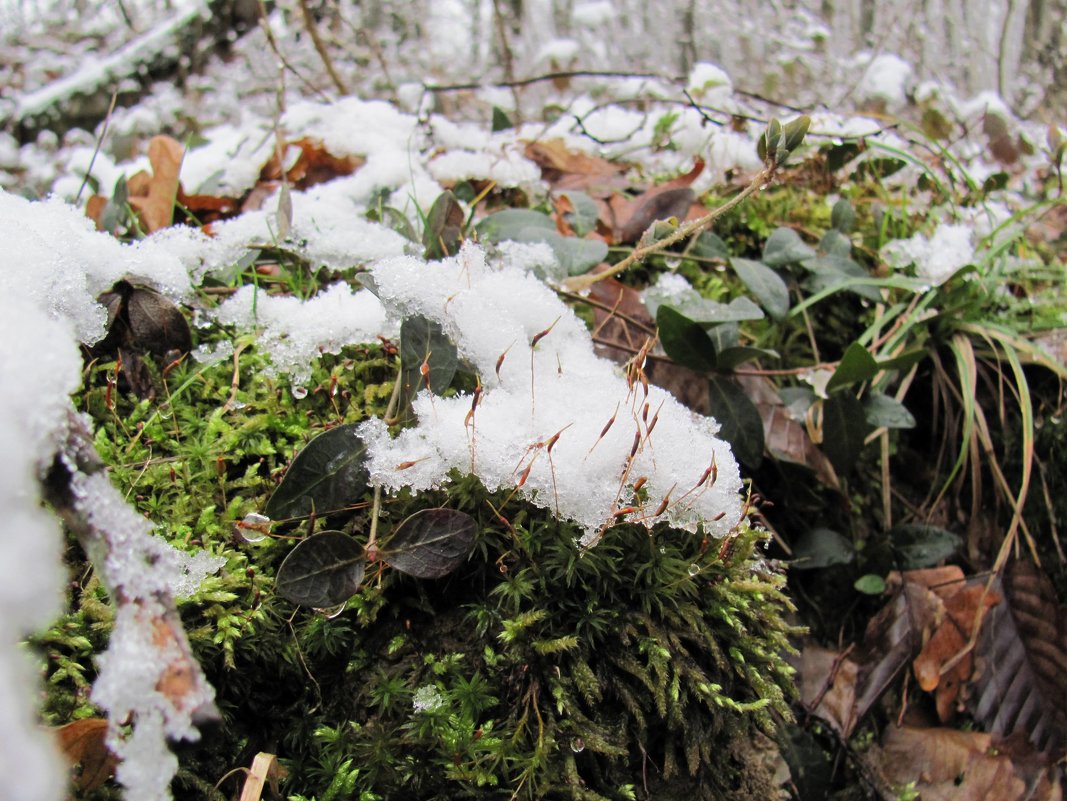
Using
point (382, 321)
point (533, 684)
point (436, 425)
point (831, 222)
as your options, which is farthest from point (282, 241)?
point (831, 222)

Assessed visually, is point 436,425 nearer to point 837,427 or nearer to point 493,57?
point 837,427

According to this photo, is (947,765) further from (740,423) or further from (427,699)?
(427,699)

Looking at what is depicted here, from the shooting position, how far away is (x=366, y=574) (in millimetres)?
963

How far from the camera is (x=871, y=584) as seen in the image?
54.9 inches

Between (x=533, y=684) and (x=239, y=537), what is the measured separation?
47 centimetres

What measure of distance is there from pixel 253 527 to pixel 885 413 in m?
1.19

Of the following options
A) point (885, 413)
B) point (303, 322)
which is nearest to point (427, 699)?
point (303, 322)

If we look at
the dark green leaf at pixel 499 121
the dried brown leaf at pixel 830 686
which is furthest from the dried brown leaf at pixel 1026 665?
the dark green leaf at pixel 499 121

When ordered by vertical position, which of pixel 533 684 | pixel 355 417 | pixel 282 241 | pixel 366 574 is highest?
pixel 282 241

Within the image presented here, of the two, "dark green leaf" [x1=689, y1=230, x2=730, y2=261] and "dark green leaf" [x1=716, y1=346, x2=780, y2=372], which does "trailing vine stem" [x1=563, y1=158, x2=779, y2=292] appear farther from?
"dark green leaf" [x1=689, y1=230, x2=730, y2=261]

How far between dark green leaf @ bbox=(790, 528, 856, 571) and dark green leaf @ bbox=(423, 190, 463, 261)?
0.92 meters

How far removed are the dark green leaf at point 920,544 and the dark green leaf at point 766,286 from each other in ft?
1.72

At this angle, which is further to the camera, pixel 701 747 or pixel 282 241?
pixel 282 241

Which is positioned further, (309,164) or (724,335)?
(309,164)
